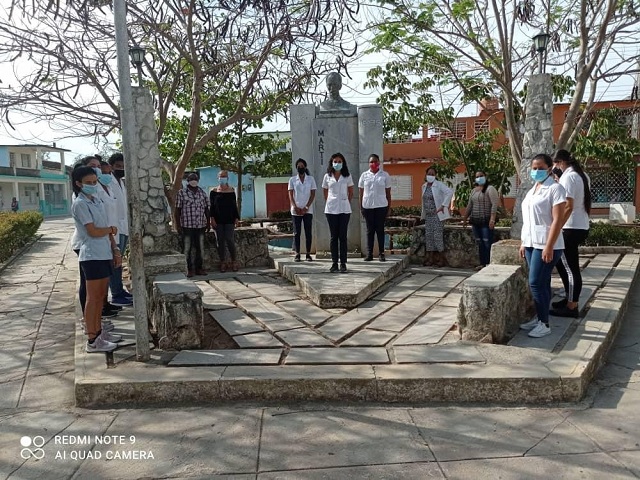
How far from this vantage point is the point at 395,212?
2041 centimetres

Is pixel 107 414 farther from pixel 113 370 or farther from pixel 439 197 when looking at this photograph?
pixel 439 197

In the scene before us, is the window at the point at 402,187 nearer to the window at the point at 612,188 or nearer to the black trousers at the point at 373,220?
the window at the point at 612,188

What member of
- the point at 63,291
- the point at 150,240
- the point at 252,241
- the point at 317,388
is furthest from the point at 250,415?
the point at 63,291

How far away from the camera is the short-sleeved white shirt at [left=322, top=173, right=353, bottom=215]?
6438 millimetres

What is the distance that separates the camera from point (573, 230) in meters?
4.64

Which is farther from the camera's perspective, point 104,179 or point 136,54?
point 136,54

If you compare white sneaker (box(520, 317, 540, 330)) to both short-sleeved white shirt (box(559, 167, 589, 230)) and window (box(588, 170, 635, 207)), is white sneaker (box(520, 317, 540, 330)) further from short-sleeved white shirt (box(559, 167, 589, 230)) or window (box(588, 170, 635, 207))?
window (box(588, 170, 635, 207))

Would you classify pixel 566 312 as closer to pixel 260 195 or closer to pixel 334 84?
pixel 334 84

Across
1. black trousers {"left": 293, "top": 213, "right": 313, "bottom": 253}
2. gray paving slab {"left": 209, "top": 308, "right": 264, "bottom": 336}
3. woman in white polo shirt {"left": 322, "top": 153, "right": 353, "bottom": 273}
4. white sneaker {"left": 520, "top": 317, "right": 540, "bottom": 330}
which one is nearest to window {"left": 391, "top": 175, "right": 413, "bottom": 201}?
black trousers {"left": 293, "top": 213, "right": 313, "bottom": 253}

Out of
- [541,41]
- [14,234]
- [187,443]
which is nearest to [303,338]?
[187,443]

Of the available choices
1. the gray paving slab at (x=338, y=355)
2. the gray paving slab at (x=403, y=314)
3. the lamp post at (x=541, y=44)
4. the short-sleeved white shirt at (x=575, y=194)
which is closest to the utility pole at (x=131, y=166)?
the gray paving slab at (x=338, y=355)

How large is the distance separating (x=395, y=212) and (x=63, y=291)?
14611mm

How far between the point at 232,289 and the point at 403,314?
90.2 inches

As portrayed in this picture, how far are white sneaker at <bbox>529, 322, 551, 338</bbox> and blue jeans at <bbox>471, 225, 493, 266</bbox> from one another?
2.92 metres
